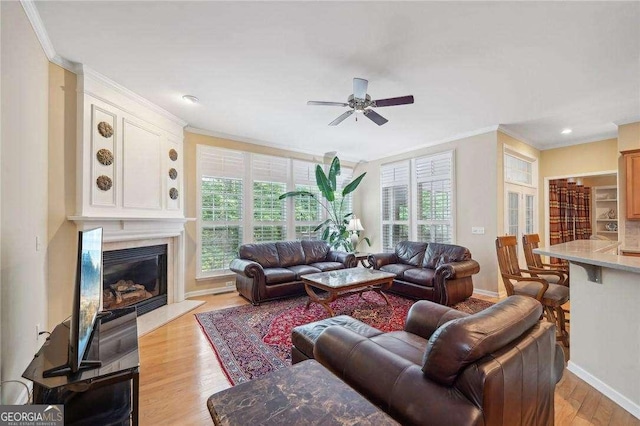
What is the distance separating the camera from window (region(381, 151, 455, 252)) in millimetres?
5324

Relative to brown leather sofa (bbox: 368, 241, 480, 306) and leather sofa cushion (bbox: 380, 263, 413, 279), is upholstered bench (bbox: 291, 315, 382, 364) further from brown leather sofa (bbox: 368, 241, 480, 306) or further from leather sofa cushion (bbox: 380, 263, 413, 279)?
leather sofa cushion (bbox: 380, 263, 413, 279)

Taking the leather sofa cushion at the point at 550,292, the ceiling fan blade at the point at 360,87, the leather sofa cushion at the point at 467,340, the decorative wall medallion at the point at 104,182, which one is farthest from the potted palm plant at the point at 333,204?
the leather sofa cushion at the point at 467,340

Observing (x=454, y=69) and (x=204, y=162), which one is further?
(x=204, y=162)

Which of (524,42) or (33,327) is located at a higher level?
(524,42)

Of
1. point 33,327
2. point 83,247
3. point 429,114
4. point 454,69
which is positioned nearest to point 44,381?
point 83,247

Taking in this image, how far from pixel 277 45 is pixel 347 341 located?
249 cm

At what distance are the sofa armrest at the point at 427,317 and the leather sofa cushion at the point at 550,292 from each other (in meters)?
1.53

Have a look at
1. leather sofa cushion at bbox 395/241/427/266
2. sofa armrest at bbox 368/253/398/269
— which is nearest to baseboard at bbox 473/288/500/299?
leather sofa cushion at bbox 395/241/427/266

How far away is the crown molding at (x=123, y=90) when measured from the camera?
9.53 ft

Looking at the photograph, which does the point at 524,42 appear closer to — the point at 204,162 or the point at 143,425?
the point at 143,425

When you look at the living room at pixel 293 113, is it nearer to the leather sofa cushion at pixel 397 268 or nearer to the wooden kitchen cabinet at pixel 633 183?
the wooden kitchen cabinet at pixel 633 183

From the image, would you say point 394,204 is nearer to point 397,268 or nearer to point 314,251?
point 397,268

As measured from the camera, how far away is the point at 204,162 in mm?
4816

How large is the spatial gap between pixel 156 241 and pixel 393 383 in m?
3.84
